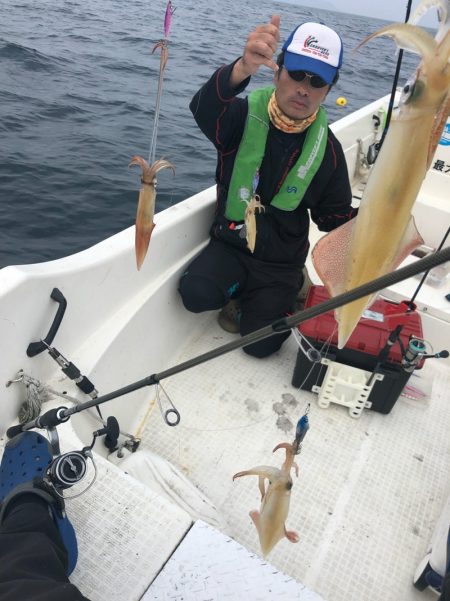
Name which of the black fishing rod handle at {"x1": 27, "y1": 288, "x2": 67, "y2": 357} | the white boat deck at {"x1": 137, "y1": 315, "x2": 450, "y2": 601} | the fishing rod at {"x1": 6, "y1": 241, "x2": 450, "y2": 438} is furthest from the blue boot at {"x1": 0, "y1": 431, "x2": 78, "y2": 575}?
the white boat deck at {"x1": 137, "y1": 315, "x2": 450, "y2": 601}

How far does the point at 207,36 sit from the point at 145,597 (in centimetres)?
2362

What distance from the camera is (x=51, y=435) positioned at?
2.05m

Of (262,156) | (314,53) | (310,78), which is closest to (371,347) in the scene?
(262,156)

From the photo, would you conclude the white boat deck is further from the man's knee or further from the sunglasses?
the sunglasses

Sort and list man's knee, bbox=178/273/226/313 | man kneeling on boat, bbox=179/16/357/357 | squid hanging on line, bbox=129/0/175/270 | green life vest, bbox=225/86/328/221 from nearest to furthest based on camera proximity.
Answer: squid hanging on line, bbox=129/0/175/270
man kneeling on boat, bbox=179/16/357/357
green life vest, bbox=225/86/328/221
man's knee, bbox=178/273/226/313

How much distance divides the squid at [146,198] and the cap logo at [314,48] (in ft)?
3.57

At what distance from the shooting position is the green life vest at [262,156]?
3.08m

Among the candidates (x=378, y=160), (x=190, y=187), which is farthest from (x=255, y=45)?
(x=190, y=187)

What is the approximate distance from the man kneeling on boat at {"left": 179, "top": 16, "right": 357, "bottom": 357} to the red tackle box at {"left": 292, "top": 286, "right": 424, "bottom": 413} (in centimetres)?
40

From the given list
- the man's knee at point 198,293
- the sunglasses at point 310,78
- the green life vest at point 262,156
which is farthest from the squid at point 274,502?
the sunglasses at point 310,78

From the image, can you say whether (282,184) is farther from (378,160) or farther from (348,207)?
(378,160)

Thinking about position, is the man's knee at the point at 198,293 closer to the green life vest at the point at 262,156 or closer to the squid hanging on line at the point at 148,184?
the green life vest at the point at 262,156

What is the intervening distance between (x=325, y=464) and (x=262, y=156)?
2.06m

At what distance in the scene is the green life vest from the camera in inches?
121
